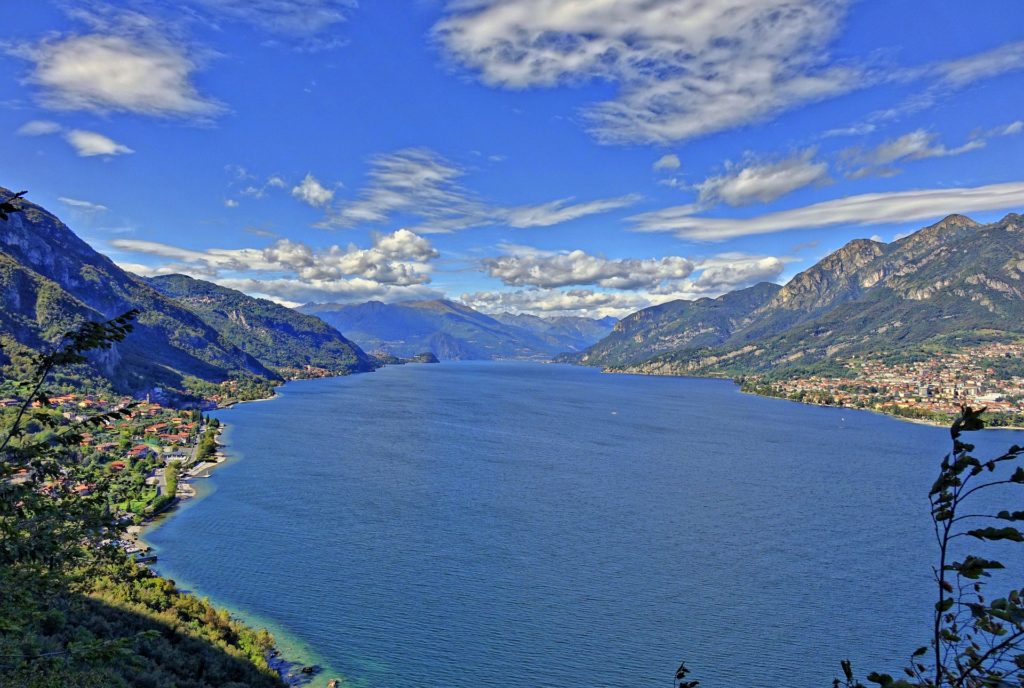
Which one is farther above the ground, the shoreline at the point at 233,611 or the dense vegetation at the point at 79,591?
the dense vegetation at the point at 79,591

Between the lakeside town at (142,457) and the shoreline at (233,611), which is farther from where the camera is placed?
the lakeside town at (142,457)

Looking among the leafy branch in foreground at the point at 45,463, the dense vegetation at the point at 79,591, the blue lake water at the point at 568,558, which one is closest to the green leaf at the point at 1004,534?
the dense vegetation at the point at 79,591

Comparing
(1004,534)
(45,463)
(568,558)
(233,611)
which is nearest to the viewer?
(1004,534)

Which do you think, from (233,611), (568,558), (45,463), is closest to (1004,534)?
(45,463)

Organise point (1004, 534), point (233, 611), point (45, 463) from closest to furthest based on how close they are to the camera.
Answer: point (1004, 534), point (45, 463), point (233, 611)

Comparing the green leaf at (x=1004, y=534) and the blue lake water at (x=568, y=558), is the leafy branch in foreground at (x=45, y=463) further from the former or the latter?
the blue lake water at (x=568, y=558)

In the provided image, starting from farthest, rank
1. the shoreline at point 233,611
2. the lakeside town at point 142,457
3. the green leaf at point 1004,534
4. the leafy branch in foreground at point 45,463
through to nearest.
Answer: the lakeside town at point 142,457
the shoreline at point 233,611
the leafy branch in foreground at point 45,463
the green leaf at point 1004,534

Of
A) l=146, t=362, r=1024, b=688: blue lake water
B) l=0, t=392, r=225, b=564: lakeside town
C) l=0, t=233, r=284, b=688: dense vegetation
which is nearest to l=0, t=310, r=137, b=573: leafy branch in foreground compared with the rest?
l=0, t=233, r=284, b=688: dense vegetation

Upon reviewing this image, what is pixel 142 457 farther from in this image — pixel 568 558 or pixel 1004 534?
pixel 1004 534

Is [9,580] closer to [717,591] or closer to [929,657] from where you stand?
[717,591]
